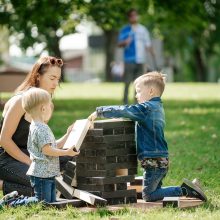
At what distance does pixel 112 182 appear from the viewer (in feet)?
22.1

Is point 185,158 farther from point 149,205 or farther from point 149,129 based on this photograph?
point 149,205

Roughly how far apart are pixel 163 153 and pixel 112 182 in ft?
1.72

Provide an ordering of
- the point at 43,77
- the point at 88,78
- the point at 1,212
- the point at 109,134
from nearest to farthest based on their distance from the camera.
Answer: the point at 1,212 < the point at 109,134 < the point at 43,77 < the point at 88,78

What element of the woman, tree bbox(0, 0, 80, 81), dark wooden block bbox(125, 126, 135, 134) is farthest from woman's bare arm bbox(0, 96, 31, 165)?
tree bbox(0, 0, 80, 81)

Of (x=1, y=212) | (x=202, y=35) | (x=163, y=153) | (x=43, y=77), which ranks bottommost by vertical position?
(x=1, y=212)

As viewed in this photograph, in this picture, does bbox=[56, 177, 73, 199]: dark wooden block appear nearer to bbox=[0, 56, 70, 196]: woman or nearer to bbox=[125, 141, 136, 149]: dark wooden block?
bbox=[0, 56, 70, 196]: woman

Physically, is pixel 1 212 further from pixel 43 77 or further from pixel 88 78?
pixel 88 78

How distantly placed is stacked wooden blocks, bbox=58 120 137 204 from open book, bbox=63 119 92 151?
0.34 ft

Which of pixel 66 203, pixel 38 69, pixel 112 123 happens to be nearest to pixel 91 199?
pixel 66 203

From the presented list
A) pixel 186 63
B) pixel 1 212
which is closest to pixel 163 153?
pixel 1 212

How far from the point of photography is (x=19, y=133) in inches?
284

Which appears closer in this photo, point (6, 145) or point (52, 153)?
point (52, 153)

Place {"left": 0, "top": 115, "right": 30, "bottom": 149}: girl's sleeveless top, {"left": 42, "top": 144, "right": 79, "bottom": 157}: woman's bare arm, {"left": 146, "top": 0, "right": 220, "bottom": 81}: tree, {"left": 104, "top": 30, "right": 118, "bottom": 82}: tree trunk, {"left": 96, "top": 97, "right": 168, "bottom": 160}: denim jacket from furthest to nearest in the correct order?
{"left": 104, "top": 30, "right": 118, "bottom": 82}: tree trunk
{"left": 146, "top": 0, "right": 220, "bottom": 81}: tree
{"left": 0, "top": 115, "right": 30, "bottom": 149}: girl's sleeveless top
{"left": 96, "top": 97, "right": 168, "bottom": 160}: denim jacket
{"left": 42, "top": 144, "right": 79, "bottom": 157}: woman's bare arm

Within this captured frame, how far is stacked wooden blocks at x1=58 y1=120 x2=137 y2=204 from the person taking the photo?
21.9ft
